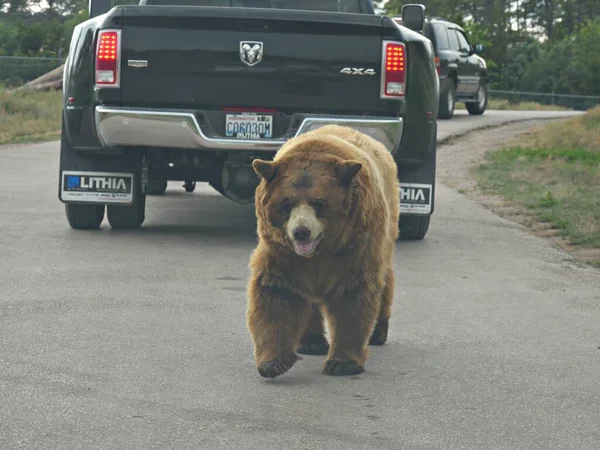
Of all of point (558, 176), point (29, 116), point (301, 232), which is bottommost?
point (29, 116)

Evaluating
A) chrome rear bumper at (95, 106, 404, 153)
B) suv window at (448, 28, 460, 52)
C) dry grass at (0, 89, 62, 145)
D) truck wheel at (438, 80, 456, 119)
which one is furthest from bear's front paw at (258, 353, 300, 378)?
suv window at (448, 28, 460, 52)

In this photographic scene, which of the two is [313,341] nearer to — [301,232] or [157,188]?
[301,232]

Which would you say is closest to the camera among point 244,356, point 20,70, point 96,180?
point 244,356

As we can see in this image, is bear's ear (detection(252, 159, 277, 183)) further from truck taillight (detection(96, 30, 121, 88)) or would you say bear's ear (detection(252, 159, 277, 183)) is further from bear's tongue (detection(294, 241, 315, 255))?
truck taillight (detection(96, 30, 121, 88))

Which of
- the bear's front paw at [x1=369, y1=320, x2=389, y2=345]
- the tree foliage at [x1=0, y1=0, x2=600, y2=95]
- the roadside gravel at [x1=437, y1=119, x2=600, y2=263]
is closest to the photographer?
the bear's front paw at [x1=369, y1=320, x2=389, y2=345]

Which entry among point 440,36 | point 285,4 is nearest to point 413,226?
point 285,4

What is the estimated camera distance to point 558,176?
17.6 m

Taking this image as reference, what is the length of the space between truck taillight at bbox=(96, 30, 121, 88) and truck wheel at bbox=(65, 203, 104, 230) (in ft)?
4.29

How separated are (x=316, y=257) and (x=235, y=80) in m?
4.25

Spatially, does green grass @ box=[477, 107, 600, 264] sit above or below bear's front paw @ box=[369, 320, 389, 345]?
below

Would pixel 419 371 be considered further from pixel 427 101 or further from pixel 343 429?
pixel 427 101

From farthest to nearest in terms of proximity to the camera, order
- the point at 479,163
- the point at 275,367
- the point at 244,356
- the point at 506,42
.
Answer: the point at 506,42
the point at 479,163
the point at 244,356
the point at 275,367

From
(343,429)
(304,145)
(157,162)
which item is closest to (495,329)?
(304,145)

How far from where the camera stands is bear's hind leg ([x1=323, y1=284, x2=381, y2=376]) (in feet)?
21.8
